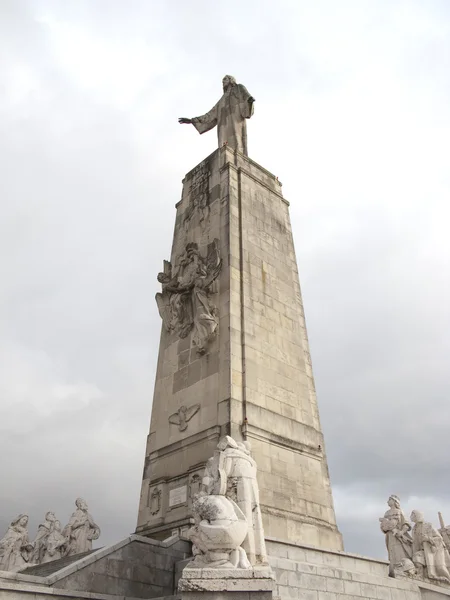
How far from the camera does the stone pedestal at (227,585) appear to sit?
24.2 ft

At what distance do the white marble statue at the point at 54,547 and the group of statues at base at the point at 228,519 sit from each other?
932cm

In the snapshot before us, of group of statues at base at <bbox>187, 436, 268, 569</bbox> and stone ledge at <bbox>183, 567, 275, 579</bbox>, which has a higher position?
group of statues at base at <bbox>187, 436, 268, 569</bbox>

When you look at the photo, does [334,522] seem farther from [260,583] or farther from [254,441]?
[260,583]

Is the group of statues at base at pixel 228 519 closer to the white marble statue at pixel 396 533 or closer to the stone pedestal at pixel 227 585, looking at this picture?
the stone pedestal at pixel 227 585

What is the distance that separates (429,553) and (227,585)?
368 inches

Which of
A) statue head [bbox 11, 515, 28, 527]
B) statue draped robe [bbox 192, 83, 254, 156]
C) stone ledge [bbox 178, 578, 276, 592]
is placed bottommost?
stone ledge [bbox 178, 578, 276, 592]

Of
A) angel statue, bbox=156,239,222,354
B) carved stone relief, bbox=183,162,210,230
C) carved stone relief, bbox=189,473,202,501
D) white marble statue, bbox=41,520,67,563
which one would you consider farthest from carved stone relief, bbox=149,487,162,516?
carved stone relief, bbox=183,162,210,230

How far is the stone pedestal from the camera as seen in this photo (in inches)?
291

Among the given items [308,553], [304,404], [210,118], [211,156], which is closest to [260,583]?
[308,553]

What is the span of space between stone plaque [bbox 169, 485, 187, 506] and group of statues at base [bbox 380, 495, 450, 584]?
536 cm

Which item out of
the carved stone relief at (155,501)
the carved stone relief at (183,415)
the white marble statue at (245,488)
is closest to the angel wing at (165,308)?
the carved stone relief at (183,415)

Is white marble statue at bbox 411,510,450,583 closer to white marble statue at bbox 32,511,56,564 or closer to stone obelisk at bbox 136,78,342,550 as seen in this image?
stone obelisk at bbox 136,78,342,550

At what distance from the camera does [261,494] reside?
514 inches

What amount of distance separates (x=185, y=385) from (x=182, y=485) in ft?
9.41
